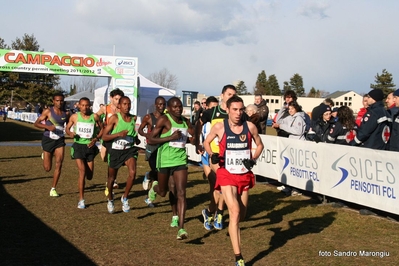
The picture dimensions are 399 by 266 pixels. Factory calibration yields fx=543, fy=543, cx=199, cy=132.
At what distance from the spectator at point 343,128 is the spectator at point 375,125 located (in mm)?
1191

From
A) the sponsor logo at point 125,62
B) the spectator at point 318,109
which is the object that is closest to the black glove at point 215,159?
the spectator at point 318,109

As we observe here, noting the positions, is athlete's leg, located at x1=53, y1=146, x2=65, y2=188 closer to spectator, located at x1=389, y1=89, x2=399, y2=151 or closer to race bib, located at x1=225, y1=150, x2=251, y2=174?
race bib, located at x1=225, y1=150, x2=251, y2=174

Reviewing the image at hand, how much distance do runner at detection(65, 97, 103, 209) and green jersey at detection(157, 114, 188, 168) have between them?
8.29 ft

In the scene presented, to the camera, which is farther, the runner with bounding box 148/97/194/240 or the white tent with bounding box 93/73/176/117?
the white tent with bounding box 93/73/176/117

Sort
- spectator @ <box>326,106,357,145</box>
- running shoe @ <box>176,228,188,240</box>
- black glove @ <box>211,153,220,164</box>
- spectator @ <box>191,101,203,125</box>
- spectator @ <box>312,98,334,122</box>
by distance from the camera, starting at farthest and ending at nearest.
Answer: spectator @ <box>191,101,203,125</box>
spectator @ <box>312,98,334,122</box>
spectator @ <box>326,106,357,145</box>
running shoe @ <box>176,228,188,240</box>
black glove @ <box>211,153,220,164</box>

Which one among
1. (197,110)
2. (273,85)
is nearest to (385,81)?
(273,85)

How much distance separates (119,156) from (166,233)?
2074 mm

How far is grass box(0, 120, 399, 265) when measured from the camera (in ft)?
21.9

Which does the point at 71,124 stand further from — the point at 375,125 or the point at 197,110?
the point at 197,110

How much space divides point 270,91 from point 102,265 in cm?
11787

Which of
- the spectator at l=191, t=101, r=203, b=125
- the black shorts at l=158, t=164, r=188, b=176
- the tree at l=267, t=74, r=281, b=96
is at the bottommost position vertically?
the black shorts at l=158, t=164, r=188, b=176

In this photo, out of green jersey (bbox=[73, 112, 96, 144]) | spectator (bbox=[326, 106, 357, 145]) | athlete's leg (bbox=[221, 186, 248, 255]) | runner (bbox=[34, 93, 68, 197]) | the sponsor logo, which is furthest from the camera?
the sponsor logo

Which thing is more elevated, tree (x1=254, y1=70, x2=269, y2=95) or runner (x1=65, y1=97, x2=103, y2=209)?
tree (x1=254, y1=70, x2=269, y2=95)

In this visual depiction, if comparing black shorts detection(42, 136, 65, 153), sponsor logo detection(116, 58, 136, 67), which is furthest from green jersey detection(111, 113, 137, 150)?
sponsor logo detection(116, 58, 136, 67)
